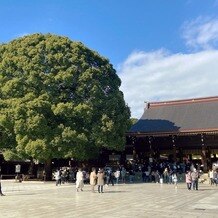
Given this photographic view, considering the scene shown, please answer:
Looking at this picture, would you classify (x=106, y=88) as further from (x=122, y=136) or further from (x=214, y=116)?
(x=214, y=116)

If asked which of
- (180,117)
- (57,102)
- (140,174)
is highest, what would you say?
(180,117)

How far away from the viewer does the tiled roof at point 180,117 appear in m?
37.9

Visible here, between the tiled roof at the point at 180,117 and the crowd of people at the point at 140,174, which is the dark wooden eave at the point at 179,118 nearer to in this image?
the tiled roof at the point at 180,117

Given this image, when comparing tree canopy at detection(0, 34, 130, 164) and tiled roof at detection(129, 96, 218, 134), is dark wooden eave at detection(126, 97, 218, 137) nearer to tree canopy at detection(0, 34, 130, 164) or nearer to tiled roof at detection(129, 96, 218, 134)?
tiled roof at detection(129, 96, 218, 134)

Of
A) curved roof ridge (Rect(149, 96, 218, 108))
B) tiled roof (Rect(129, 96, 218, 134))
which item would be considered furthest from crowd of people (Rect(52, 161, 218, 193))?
curved roof ridge (Rect(149, 96, 218, 108))

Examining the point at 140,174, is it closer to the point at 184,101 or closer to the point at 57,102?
the point at 57,102

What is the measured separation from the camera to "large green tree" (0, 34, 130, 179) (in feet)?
97.9

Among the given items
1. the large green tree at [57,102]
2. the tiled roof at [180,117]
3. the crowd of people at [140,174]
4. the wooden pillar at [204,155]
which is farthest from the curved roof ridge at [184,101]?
the large green tree at [57,102]

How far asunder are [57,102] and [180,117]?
15174 millimetres

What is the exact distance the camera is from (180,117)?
40938mm

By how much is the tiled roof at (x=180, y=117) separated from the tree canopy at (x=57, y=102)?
6.43 m

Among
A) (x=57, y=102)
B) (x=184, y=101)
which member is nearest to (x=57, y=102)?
(x=57, y=102)

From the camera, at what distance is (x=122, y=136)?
33.1 meters

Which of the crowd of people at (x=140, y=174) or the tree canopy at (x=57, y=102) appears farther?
the tree canopy at (x=57, y=102)
